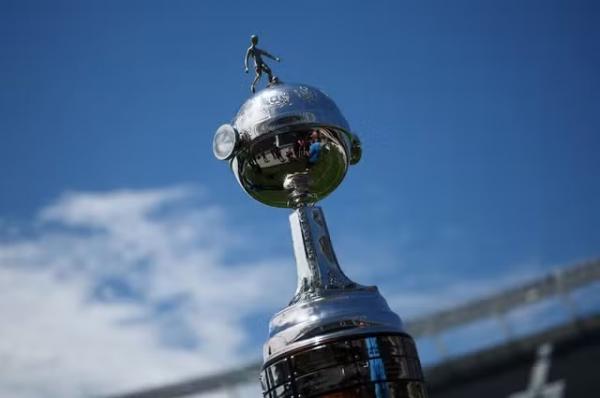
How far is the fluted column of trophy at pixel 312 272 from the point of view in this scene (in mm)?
→ 1568

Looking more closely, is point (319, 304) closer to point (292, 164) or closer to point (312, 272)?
point (312, 272)

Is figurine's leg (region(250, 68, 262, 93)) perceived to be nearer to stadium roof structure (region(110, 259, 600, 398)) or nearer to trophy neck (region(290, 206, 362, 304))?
trophy neck (region(290, 206, 362, 304))

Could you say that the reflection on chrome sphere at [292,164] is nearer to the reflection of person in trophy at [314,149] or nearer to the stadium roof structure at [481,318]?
the reflection of person in trophy at [314,149]

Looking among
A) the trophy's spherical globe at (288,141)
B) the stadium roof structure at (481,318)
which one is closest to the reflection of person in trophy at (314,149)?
the trophy's spherical globe at (288,141)

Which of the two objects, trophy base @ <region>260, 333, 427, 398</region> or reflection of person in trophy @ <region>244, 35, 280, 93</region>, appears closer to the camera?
trophy base @ <region>260, 333, 427, 398</region>

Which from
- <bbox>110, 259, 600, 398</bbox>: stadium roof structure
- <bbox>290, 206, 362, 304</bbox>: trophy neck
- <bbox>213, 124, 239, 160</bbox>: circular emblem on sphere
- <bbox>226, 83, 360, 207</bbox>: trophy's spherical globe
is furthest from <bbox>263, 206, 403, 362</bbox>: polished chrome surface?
<bbox>110, 259, 600, 398</bbox>: stadium roof structure

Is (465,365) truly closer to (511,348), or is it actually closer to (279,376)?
(511,348)

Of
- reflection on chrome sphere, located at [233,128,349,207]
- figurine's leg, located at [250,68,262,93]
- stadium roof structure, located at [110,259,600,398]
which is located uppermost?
stadium roof structure, located at [110,259,600,398]

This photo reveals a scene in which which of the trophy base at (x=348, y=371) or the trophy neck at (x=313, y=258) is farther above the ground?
the trophy neck at (x=313, y=258)

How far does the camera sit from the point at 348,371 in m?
1.55

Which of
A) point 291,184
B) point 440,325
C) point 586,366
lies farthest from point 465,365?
point 291,184

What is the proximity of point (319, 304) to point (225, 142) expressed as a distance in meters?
0.42

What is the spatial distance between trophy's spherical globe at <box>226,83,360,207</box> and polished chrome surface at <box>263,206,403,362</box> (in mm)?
104

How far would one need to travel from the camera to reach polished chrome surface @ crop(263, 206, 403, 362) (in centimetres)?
161
